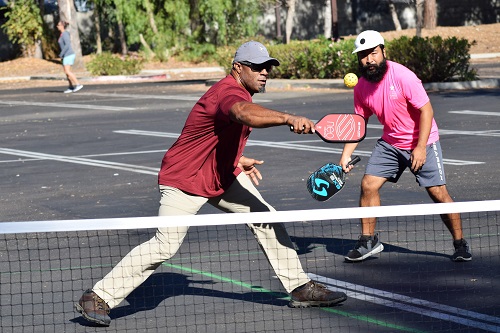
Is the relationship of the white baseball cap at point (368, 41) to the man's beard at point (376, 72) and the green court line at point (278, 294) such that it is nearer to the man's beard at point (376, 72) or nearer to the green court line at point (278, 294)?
the man's beard at point (376, 72)

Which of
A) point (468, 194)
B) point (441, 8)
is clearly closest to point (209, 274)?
point (468, 194)

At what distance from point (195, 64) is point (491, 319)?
36600 millimetres

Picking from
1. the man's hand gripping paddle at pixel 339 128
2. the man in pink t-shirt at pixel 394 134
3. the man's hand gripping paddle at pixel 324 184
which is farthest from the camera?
the man in pink t-shirt at pixel 394 134

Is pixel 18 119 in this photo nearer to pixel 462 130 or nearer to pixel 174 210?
pixel 462 130

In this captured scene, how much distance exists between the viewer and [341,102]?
77.0 feet

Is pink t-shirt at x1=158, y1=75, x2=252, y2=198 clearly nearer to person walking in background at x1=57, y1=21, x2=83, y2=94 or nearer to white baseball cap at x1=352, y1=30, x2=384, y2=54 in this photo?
white baseball cap at x1=352, y1=30, x2=384, y2=54

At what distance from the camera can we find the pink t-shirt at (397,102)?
8312 millimetres

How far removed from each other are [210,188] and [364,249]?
1.97 m

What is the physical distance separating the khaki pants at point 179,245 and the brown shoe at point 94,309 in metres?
0.04

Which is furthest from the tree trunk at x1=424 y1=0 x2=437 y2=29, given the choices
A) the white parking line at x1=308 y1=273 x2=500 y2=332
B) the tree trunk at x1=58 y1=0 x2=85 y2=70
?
the white parking line at x1=308 y1=273 x2=500 y2=332

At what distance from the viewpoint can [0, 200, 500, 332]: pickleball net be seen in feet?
21.4

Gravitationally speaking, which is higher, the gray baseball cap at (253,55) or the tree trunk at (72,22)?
the gray baseball cap at (253,55)

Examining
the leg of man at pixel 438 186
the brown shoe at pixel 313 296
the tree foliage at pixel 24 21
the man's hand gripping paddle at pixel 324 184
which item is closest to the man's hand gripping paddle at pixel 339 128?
the brown shoe at pixel 313 296

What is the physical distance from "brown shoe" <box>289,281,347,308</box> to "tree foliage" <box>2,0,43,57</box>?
1617 inches
